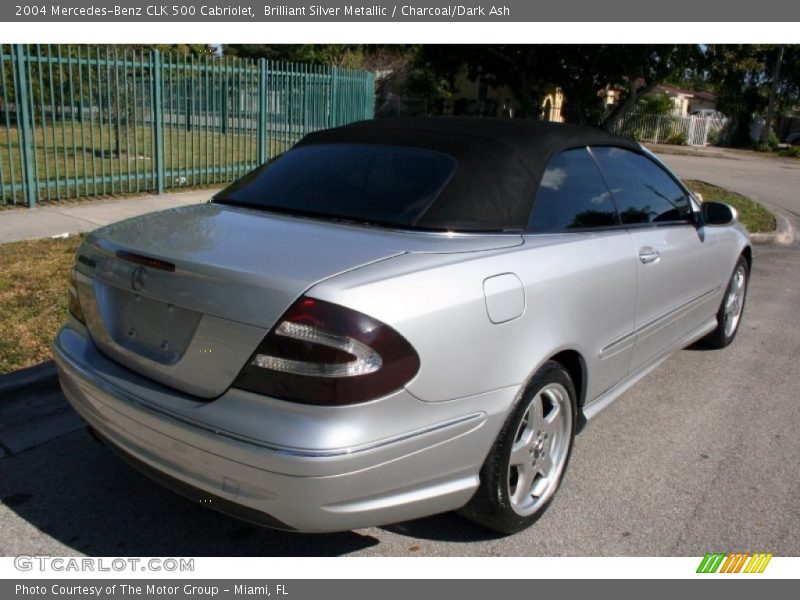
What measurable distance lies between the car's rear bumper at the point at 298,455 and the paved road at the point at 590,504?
466 mm

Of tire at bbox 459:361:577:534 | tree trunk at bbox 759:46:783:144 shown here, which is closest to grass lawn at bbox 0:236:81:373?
tire at bbox 459:361:577:534

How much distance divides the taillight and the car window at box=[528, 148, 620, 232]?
1.11 m

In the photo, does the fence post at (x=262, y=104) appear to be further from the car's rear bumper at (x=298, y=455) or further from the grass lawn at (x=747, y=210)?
the car's rear bumper at (x=298, y=455)

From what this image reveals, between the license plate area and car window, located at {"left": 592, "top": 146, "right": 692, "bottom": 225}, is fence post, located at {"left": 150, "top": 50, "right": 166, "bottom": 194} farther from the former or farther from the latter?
the license plate area

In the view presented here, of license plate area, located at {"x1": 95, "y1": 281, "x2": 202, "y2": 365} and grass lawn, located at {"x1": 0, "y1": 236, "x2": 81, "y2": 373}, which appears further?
grass lawn, located at {"x1": 0, "y1": 236, "x2": 81, "y2": 373}

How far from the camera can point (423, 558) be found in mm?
2777

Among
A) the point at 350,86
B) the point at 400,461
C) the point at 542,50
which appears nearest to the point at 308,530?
the point at 400,461

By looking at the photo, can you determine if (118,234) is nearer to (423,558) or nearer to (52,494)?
(52,494)

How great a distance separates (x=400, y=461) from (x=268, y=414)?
451 millimetres

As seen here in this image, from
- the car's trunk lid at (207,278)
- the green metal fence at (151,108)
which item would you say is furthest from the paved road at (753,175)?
the car's trunk lid at (207,278)

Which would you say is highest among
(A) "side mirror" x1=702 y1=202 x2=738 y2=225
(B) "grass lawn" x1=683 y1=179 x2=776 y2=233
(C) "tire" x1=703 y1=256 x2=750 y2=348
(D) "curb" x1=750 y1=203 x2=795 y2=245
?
(A) "side mirror" x1=702 y1=202 x2=738 y2=225

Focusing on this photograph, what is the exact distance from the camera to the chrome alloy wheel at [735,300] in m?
5.27

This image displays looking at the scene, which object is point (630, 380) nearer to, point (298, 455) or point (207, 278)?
point (298, 455)

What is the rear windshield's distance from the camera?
2939 millimetres
